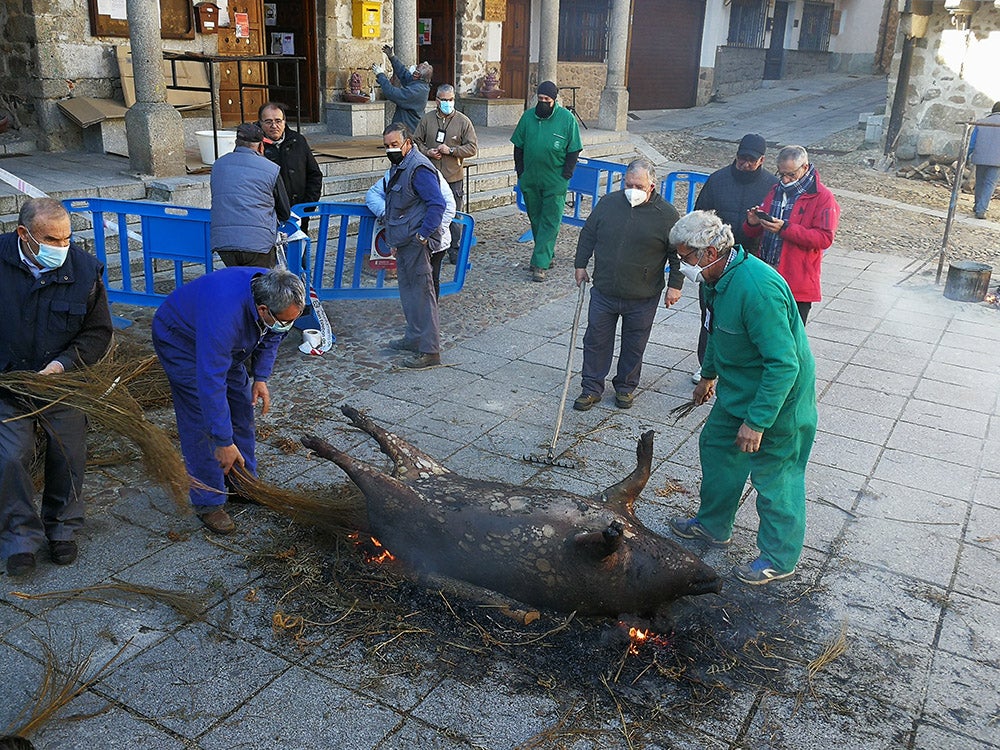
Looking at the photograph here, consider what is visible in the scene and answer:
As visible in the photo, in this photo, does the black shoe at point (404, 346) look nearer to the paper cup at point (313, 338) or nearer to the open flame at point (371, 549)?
the paper cup at point (313, 338)

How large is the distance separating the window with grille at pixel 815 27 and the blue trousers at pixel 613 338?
2600 cm

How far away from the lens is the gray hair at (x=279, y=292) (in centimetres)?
407

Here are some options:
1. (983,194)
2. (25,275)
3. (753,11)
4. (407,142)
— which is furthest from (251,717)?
(753,11)

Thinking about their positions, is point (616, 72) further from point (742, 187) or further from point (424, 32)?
point (742, 187)

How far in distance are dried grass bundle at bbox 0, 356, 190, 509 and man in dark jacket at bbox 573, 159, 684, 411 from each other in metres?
3.21

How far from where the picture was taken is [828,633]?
413 centimetres

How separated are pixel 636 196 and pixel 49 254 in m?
3.79

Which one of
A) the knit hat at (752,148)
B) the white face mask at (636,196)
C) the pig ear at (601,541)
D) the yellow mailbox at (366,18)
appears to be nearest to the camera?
the pig ear at (601,541)

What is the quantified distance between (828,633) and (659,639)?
0.84 metres

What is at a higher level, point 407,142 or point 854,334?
point 407,142

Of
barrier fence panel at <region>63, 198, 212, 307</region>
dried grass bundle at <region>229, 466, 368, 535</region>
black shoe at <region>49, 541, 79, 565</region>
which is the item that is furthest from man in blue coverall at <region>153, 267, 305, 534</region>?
Answer: barrier fence panel at <region>63, 198, 212, 307</region>

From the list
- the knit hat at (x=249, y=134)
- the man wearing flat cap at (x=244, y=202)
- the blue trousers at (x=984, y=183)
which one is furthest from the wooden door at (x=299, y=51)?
the blue trousers at (x=984, y=183)

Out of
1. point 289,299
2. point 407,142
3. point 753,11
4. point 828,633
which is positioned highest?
point 753,11

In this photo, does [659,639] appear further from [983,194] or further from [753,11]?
[753,11]
